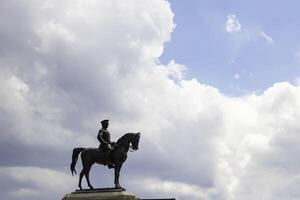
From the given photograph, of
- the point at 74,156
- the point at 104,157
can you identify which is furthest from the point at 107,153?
the point at 74,156

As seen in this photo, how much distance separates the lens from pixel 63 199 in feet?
128

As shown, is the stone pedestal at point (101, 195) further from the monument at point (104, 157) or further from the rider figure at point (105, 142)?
the rider figure at point (105, 142)

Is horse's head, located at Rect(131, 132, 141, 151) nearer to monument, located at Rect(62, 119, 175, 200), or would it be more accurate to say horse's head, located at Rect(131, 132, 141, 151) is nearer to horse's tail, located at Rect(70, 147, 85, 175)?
monument, located at Rect(62, 119, 175, 200)

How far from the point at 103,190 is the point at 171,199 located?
21.9ft

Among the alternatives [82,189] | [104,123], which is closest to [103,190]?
[82,189]

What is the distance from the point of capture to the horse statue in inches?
1547

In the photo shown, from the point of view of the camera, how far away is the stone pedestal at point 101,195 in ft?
123

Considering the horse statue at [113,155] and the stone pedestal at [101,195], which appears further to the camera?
the horse statue at [113,155]

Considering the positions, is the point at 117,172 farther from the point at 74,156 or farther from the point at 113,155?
the point at 74,156

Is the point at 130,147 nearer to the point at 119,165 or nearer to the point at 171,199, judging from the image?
the point at 119,165

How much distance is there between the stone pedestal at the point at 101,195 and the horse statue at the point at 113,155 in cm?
64

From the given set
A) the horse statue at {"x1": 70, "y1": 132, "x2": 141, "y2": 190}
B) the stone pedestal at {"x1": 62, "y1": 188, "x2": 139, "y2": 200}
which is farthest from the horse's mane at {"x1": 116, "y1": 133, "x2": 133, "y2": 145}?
the stone pedestal at {"x1": 62, "y1": 188, "x2": 139, "y2": 200}

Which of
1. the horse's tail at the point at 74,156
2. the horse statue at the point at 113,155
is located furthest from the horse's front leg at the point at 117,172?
the horse's tail at the point at 74,156

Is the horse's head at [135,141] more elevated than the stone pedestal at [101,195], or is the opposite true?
the horse's head at [135,141]
